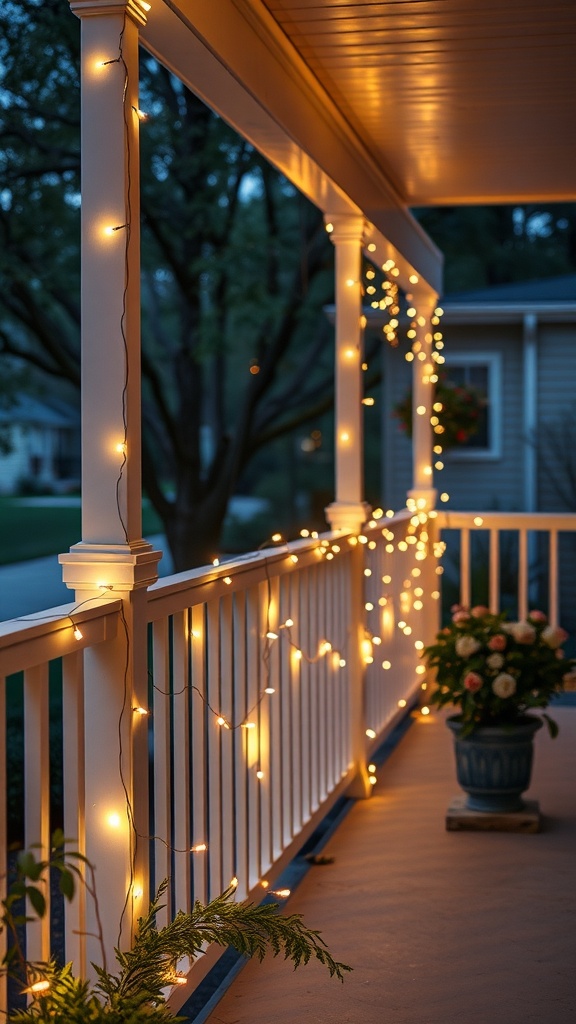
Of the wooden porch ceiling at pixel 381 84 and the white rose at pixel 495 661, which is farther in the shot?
the white rose at pixel 495 661

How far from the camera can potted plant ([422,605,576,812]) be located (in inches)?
178

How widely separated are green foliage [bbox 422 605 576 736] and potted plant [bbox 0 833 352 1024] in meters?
1.99

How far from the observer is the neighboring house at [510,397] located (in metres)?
11.6

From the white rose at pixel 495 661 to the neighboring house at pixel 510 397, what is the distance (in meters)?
7.29

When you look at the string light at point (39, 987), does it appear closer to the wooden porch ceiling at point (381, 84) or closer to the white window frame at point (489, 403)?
the wooden porch ceiling at point (381, 84)

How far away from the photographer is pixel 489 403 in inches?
466

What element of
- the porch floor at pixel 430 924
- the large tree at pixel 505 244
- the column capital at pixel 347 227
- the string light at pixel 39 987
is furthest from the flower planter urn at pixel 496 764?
the large tree at pixel 505 244

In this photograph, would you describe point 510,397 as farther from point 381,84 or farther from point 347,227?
point 381,84

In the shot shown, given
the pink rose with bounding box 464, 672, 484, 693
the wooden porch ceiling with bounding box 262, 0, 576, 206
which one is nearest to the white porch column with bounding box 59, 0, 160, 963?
the wooden porch ceiling with bounding box 262, 0, 576, 206

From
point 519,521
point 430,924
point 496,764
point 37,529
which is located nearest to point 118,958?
point 430,924

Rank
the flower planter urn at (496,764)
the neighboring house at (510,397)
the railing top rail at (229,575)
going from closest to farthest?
the railing top rail at (229,575) < the flower planter urn at (496,764) < the neighboring house at (510,397)

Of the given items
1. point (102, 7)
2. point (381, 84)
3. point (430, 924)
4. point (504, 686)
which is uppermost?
point (381, 84)

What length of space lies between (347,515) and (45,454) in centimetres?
2574

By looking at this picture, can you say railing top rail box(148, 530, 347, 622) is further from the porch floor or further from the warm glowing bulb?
the porch floor
